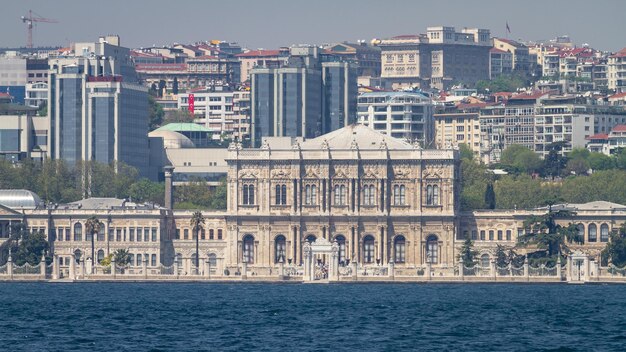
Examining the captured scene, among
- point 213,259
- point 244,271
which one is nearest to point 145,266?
point 244,271

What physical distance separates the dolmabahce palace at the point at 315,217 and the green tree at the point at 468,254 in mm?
4486

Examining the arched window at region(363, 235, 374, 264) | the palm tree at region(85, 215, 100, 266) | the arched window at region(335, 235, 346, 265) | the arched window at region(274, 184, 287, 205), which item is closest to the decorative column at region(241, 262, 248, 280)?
the arched window at region(335, 235, 346, 265)

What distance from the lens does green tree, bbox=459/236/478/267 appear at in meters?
178

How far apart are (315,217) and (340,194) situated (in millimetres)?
2679

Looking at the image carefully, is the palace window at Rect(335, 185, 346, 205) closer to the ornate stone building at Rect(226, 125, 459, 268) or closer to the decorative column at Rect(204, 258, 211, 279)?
the ornate stone building at Rect(226, 125, 459, 268)

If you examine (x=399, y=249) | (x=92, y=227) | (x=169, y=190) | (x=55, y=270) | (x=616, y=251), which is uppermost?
(x=169, y=190)

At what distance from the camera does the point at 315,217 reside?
190125mm

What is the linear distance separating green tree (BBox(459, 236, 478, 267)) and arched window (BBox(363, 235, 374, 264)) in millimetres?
8127

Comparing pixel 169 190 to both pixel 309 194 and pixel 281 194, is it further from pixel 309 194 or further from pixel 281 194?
pixel 309 194

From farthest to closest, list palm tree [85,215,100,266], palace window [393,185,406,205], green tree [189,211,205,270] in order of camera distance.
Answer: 1. palace window [393,185,406,205]
2. green tree [189,211,205,270]
3. palm tree [85,215,100,266]

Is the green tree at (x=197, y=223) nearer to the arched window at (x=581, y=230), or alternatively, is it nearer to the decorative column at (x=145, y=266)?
the decorative column at (x=145, y=266)

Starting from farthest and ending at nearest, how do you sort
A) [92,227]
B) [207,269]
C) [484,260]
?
[484,260] → [92,227] → [207,269]

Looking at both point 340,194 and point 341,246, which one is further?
point 340,194

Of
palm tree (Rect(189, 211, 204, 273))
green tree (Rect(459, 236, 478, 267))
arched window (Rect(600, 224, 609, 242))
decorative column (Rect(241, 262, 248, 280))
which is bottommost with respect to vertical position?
decorative column (Rect(241, 262, 248, 280))
